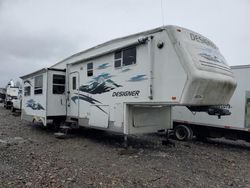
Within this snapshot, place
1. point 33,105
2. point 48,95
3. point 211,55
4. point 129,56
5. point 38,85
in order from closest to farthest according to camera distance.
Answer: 1. point 211,55
2. point 129,56
3. point 48,95
4. point 38,85
5. point 33,105

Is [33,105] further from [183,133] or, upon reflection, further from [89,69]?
[183,133]

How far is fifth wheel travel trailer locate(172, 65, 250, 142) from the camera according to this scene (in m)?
Answer: 8.91

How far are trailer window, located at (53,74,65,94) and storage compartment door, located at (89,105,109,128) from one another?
7.93ft

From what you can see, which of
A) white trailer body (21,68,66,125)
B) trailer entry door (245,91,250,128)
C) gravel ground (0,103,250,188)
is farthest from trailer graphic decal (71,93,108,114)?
trailer entry door (245,91,250,128)

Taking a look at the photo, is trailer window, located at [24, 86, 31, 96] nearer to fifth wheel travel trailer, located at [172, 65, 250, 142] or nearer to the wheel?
the wheel

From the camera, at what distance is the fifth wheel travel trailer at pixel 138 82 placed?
644 centimetres

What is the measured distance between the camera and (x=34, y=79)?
11.9 m

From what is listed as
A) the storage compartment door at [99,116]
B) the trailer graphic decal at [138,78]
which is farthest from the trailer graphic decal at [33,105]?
the trailer graphic decal at [138,78]

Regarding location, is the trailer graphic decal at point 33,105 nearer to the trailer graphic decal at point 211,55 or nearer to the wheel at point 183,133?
the wheel at point 183,133

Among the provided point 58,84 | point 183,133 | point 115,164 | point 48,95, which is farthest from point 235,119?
point 48,95

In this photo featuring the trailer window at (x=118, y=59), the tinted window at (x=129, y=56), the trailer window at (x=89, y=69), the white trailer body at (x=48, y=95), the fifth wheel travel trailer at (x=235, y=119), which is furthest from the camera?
the white trailer body at (x=48, y=95)

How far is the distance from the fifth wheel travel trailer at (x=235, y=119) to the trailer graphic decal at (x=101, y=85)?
383cm

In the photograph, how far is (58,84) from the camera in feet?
36.0

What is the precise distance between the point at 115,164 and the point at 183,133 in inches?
193
